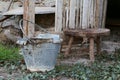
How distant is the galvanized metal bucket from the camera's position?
496cm

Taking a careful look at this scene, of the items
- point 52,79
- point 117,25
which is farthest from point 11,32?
point 117,25

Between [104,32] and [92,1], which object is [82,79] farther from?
[92,1]

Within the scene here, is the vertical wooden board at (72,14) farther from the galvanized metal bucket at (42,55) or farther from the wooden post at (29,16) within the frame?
the galvanized metal bucket at (42,55)

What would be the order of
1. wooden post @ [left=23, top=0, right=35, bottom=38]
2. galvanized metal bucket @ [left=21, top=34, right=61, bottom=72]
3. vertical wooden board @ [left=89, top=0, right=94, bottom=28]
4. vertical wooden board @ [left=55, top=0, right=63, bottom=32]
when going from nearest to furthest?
galvanized metal bucket @ [left=21, top=34, right=61, bottom=72], wooden post @ [left=23, top=0, right=35, bottom=38], vertical wooden board @ [left=55, top=0, right=63, bottom=32], vertical wooden board @ [left=89, top=0, right=94, bottom=28]

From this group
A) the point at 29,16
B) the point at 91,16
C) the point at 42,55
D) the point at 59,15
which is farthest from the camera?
the point at 91,16

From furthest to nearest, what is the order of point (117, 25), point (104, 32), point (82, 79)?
point (117, 25)
point (104, 32)
point (82, 79)

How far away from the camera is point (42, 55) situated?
4984mm

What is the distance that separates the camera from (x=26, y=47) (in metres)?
4.99

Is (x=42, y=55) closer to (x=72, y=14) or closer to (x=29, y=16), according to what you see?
(x=29, y=16)

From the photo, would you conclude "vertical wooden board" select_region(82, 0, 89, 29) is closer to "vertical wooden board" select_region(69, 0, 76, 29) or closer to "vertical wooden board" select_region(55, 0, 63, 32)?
"vertical wooden board" select_region(69, 0, 76, 29)

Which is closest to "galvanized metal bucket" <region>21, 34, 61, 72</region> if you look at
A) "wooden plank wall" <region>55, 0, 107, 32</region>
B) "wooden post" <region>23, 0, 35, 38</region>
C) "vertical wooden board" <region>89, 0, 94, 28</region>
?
"wooden post" <region>23, 0, 35, 38</region>

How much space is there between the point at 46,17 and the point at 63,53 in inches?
46.5

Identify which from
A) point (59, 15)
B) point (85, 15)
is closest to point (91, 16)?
point (85, 15)

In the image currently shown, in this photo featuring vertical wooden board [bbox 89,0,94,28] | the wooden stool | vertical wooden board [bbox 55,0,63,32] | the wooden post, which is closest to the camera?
the wooden post
